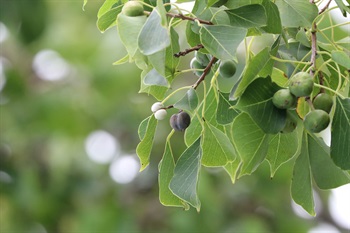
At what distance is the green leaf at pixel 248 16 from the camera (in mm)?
1034

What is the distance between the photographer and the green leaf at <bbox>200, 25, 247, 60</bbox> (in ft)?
3.28

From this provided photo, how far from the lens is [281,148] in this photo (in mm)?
1163

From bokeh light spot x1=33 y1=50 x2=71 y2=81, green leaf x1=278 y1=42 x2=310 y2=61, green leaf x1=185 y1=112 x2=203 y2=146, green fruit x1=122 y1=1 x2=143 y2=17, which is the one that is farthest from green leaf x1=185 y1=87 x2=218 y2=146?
bokeh light spot x1=33 y1=50 x2=71 y2=81

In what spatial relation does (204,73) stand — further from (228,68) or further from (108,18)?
(108,18)

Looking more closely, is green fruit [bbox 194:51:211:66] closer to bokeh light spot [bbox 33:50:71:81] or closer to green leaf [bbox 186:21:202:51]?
green leaf [bbox 186:21:202:51]

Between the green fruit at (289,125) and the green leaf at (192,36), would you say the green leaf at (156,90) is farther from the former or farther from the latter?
the green fruit at (289,125)

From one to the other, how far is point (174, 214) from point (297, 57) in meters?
3.10

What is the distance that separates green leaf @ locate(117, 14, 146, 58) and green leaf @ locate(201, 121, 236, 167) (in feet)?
0.67

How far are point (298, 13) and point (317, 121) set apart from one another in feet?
0.61

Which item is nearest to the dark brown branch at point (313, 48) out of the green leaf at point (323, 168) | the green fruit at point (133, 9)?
the green leaf at point (323, 168)

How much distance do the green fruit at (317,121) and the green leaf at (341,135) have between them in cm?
7

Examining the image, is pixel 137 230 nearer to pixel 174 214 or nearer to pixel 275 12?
pixel 174 214

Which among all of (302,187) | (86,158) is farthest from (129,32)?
(86,158)

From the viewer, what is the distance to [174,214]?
4195 mm
